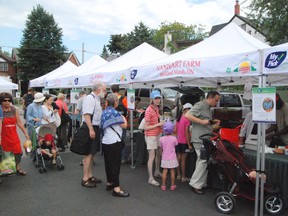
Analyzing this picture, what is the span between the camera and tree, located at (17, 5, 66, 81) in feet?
125

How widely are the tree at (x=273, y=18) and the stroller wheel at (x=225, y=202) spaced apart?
1480 cm

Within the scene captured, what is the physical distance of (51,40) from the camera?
39.6 meters

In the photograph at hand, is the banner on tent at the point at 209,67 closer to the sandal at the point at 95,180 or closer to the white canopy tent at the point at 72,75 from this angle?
the sandal at the point at 95,180

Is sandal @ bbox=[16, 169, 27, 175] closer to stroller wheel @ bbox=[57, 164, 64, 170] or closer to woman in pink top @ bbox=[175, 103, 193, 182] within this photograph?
stroller wheel @ bbox=[57, 164, 64, 170]

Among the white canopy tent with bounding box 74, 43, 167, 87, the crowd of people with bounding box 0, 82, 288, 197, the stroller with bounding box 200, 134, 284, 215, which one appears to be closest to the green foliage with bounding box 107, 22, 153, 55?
the white canopy tent with bounding box 74, 43, 167, 87

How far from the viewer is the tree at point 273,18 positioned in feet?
52.0

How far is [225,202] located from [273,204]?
2.17 feet

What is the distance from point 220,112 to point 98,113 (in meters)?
3.75

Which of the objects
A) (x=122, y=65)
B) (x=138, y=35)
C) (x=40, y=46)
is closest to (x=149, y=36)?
(x=138, y=35)

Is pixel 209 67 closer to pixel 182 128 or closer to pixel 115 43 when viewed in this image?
pixel 182 128

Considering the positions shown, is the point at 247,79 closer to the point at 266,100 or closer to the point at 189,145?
the point at 189,145

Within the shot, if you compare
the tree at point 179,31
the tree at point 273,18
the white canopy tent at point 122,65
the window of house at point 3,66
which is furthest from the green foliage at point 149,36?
the white canopy tent at point 122,65

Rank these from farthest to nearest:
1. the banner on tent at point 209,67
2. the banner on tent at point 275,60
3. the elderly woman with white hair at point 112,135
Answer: the elderly woman with white hair at point 112,135 → the banner on tent at point 209,67 → the banner on tent at point 275,60

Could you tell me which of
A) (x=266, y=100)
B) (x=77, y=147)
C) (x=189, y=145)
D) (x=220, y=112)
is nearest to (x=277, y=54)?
(x=266, y=100)
